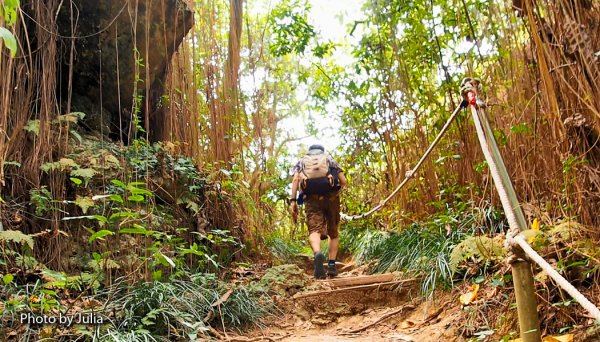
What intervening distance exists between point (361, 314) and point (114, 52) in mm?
2913

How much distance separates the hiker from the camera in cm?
447

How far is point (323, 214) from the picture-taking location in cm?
455

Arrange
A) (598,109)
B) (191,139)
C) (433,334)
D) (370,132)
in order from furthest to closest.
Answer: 1. (370,132)
2. (191,139)
3. (433,334)
4. (598,109)

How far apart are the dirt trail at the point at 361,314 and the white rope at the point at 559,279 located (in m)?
1.23

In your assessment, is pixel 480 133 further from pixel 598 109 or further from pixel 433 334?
pixel 433 334

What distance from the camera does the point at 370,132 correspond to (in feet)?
20.2

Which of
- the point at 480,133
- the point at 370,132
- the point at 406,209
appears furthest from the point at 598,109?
the point at 370,132

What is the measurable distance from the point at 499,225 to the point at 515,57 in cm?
108

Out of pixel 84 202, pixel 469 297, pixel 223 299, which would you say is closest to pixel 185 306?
pixel 223 299

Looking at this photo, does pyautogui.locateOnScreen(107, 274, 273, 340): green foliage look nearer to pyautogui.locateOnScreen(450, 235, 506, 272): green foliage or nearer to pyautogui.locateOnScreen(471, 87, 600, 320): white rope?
pyautogui.locateOnScreen(450, 235, 506, 272): green foliage

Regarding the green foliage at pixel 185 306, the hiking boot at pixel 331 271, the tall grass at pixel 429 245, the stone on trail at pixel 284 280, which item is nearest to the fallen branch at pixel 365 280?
the tall grass at pixel 429 245

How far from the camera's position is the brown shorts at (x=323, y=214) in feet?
14.8

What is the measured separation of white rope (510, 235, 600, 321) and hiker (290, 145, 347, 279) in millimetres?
3004

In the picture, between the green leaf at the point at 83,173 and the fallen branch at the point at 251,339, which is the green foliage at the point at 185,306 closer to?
the fallen branch at the point at 251,339
